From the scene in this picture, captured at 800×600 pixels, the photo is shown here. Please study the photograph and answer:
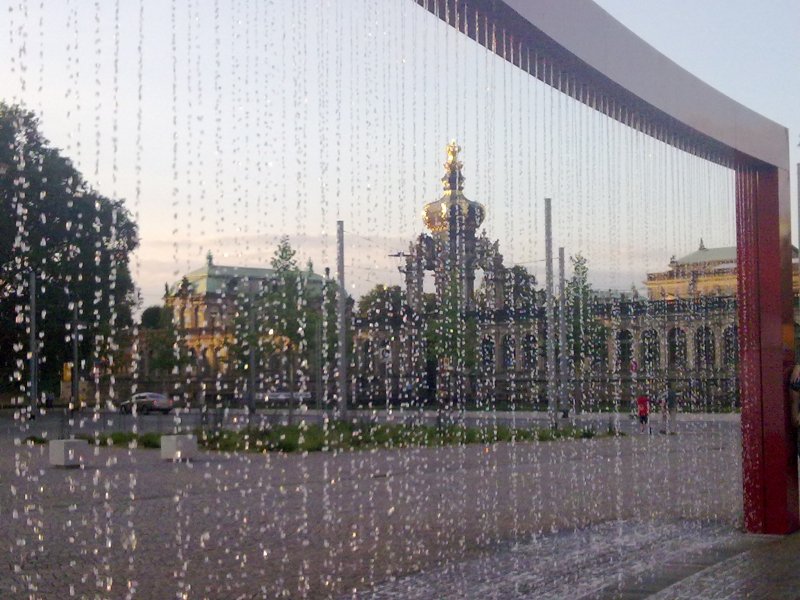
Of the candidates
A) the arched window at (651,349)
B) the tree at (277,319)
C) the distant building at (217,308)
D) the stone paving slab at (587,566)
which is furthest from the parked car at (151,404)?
the stone paving slab at (587,566)

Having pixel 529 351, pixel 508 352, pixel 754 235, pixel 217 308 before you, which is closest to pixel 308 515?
pixel 754 235

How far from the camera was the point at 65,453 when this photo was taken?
23.4 metres

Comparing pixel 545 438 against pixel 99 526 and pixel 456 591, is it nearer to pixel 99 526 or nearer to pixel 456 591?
pixel 99 526

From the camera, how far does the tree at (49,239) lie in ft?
128

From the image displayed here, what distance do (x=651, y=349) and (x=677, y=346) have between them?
2324 millimetres

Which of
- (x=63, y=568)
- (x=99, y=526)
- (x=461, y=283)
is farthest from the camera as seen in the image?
(x=461, y=283)

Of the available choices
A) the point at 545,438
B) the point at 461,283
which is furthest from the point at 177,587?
the point at 545,438

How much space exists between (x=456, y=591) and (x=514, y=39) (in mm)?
4279

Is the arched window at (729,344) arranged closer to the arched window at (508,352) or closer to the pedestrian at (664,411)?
the pedestrian at (664,411)

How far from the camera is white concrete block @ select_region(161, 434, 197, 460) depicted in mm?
25453

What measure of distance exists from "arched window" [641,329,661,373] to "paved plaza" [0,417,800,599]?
386 centimetres

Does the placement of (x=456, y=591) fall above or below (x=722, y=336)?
below

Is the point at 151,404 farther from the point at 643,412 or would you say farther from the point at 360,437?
the point at 643,412

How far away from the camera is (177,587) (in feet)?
30.2
